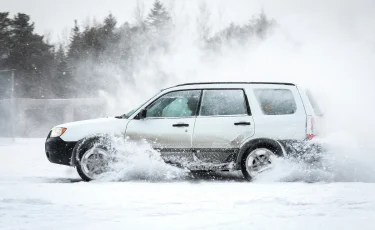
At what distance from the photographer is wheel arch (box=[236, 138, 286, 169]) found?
9273mm

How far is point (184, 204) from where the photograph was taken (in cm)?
720

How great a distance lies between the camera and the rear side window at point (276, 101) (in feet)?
31.2

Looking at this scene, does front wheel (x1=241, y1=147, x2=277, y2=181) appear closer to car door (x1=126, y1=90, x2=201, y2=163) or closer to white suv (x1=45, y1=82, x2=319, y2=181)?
white suv (x1=45, y1=82, x2=319, y2=181)

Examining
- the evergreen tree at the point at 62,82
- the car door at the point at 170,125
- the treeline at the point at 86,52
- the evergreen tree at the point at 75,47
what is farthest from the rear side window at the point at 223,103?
the evergreen tree at the point at 75,47

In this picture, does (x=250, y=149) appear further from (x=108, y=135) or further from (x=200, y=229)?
(x=200, y=229)

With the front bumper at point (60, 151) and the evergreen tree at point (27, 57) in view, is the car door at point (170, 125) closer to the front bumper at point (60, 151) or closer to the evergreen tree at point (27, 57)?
the front bumper at point (60, 151)

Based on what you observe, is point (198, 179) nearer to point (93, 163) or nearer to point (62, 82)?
point (93, 163)

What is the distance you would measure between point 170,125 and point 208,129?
24.0 inches

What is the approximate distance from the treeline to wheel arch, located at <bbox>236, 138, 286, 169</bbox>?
40880mm

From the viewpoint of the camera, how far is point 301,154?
9.27 metres

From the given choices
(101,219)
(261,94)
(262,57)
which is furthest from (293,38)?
(101,219)

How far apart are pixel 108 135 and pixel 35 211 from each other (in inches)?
117

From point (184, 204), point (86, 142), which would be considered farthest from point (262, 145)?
point (86, 142)

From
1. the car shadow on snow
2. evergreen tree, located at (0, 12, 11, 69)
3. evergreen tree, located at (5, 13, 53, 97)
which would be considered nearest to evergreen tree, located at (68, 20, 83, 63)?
evergreen tree, located at (5, 13, 53, 97)
